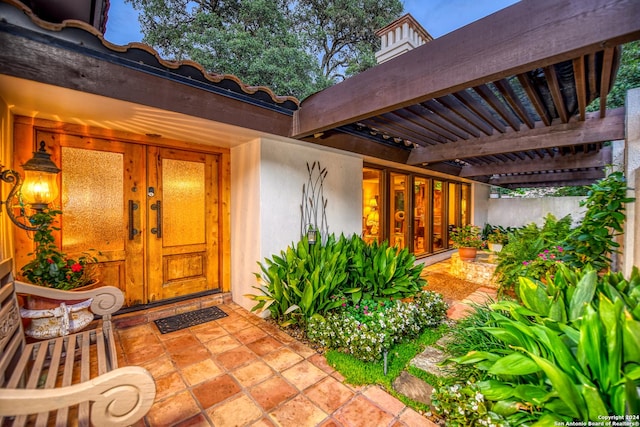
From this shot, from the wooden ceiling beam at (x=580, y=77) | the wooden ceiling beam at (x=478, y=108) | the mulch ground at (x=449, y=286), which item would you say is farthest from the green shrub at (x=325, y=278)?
the wooden ceiling beam at (x=580, y=77)

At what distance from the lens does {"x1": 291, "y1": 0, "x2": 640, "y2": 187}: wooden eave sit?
1.42 meters

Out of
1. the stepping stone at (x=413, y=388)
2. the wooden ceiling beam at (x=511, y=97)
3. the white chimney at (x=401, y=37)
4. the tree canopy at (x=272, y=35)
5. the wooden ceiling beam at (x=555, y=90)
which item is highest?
the tree canopy at (x=272, y=35)

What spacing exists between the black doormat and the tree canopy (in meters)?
7.03

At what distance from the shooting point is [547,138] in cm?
341

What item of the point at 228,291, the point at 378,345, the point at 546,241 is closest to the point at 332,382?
the point at 378,345

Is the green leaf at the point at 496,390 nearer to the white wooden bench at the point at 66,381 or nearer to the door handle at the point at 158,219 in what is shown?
the white wooden bench at the point at 66,381

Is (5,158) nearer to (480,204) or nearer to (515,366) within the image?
(515,366)

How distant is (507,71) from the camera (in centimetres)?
163

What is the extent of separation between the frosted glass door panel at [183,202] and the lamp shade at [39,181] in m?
1.15

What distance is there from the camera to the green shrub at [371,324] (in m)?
2.40

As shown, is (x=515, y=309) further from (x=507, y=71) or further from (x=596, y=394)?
(x=507, y=71)

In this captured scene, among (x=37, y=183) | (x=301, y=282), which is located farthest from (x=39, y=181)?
(x=301, y=282)

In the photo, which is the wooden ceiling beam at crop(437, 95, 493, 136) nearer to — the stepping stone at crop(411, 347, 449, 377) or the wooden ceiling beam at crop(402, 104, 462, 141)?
the wooden ceiling beam at crop(402, 104, 462, 141)

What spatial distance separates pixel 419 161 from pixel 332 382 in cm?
390
